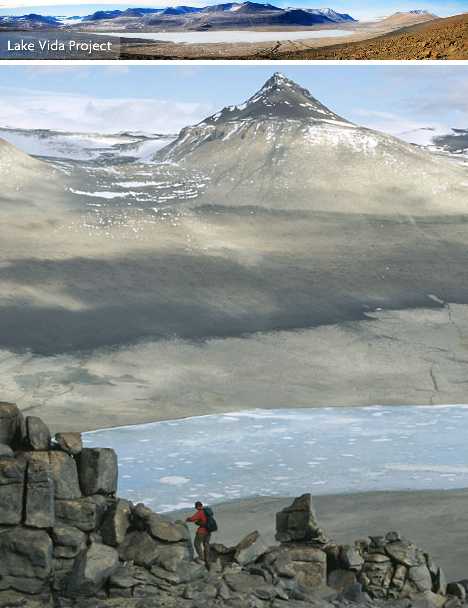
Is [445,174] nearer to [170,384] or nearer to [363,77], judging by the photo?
[363,77]

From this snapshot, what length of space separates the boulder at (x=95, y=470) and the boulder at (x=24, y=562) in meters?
0.89

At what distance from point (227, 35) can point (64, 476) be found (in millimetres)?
10095

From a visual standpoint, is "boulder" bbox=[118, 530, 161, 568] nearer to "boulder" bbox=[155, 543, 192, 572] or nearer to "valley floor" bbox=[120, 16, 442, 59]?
"boulder" bbox=[155, 543, 192, 572]

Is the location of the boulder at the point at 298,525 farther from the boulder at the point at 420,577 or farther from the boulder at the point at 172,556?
the boulder at the point at 172,556

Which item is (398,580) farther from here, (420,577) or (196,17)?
(196,17)

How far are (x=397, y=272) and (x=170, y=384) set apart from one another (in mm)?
4675

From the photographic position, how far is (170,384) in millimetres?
21266

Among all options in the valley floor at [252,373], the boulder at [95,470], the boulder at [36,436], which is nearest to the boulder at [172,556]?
the boulder at [95,470]

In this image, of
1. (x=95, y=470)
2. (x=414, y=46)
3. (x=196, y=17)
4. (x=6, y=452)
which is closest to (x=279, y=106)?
(x=196, y=17)

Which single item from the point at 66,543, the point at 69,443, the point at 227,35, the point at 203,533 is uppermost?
the point at 227,35

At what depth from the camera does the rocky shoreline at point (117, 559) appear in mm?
11953

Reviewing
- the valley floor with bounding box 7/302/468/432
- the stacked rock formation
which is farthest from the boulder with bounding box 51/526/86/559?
the valley floor with bounding box 7/302/468/432

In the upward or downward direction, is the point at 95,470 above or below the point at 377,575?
above

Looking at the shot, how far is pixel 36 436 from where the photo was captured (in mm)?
12664
